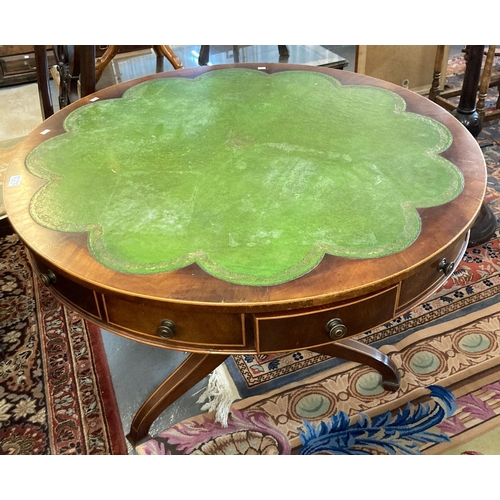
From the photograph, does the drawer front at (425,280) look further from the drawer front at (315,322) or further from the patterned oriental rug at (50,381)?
the patterned oriental rug at (50,381)

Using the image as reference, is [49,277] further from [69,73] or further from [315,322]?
[69,73]

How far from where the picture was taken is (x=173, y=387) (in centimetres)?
148

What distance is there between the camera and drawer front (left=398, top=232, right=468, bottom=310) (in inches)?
45.2

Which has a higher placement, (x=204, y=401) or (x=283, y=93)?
(x=283, y=93)

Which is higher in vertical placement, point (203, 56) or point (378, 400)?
point (203, 56)

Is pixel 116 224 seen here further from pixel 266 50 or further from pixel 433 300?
pixel 266 50

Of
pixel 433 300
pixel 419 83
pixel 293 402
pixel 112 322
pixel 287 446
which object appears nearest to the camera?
pixel 112 322

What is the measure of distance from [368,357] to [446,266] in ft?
1.73

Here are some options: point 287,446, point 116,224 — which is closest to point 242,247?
point 116,224

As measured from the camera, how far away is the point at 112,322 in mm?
1178

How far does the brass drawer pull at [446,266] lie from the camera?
118 centimetres

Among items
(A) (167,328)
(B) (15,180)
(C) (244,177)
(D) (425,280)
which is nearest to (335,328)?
(D) (425,280)

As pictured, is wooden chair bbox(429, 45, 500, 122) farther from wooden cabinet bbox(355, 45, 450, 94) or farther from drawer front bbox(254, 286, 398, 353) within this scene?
drawer front bbox(254, 286, 398, 353)

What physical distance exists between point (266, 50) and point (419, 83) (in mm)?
1018
